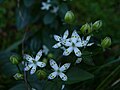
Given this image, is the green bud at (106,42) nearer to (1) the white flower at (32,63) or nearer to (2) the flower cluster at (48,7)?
(1) the white flower at (32,63)

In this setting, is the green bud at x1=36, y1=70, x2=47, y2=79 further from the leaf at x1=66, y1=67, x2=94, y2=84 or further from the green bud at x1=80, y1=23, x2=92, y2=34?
the green bud at x1=80, y1=23, x2=92, y2=34

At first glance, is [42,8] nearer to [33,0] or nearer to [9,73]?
[33,0]

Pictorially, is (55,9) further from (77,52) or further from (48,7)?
(77,52)

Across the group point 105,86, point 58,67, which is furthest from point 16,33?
point 58,67

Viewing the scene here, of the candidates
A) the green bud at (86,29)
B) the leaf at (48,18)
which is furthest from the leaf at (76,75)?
the leaf at (48,18)

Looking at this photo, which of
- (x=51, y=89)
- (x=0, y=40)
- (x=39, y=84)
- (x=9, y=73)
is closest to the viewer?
(x=51, y=89)

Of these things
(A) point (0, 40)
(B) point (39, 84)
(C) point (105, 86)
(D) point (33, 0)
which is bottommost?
(A) point (0, 40)
